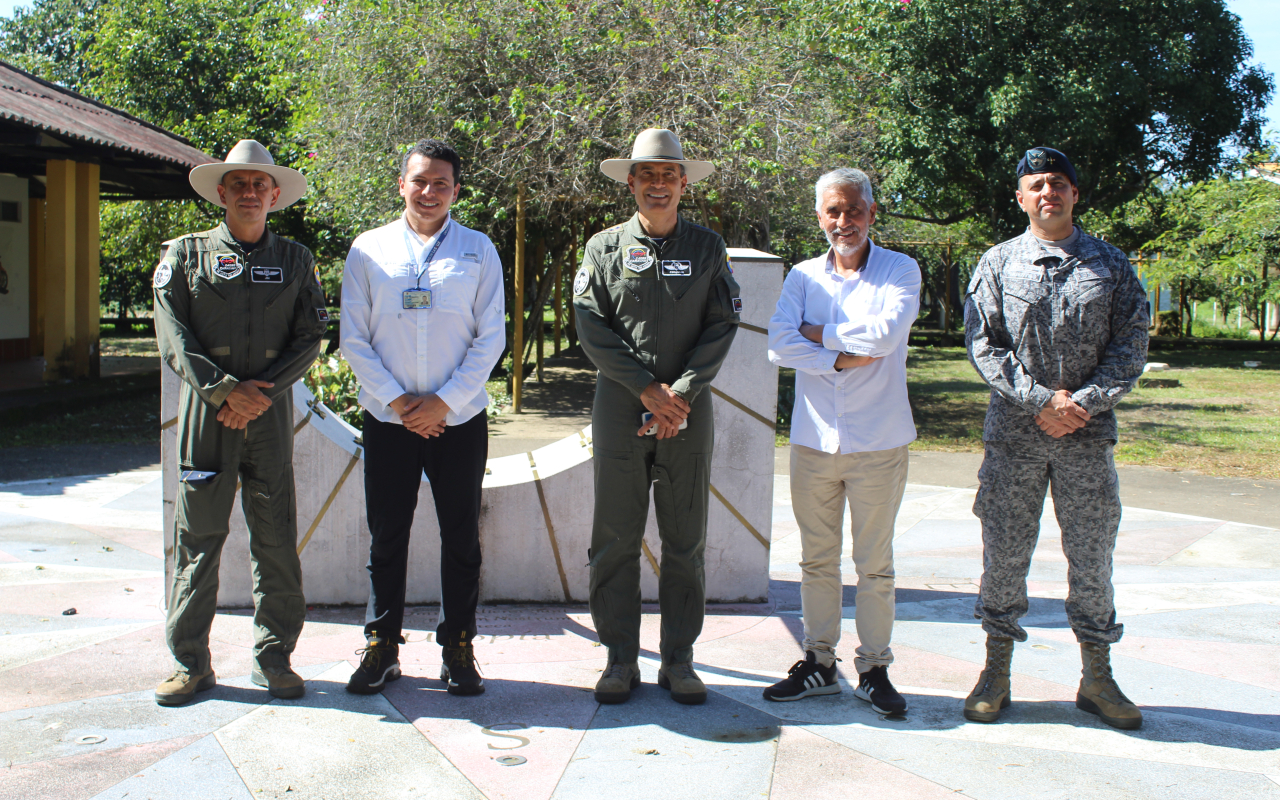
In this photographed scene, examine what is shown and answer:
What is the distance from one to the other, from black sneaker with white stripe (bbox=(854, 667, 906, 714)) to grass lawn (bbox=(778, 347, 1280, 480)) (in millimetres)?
6460

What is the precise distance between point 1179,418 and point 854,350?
1066 centimetres

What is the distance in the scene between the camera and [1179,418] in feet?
40.4

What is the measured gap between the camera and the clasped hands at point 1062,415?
326cm

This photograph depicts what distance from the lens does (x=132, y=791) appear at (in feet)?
9.05

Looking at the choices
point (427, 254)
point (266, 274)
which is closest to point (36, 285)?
point (266, 274)

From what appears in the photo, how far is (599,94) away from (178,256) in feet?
24.7

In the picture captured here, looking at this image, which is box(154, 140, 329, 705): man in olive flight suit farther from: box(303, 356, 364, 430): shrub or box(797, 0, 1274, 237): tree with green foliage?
box(797, 0, 1274, 237): tree with green foliage

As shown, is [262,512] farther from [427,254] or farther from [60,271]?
[60,271]

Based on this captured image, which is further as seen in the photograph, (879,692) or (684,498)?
(684,498)

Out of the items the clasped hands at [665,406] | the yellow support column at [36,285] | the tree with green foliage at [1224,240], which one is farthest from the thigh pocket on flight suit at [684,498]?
the tree with green foliage at [1224,240]

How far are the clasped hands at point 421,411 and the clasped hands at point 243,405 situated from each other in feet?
1.51

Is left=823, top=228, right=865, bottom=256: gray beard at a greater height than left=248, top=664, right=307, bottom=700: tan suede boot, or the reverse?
left=823, top=228, right=865, bottom=256: gray beard

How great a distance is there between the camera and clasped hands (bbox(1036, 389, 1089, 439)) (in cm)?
326

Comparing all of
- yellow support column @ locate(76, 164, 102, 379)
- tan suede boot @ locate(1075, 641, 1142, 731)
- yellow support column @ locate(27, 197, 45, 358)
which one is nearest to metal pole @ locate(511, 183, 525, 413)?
yellow support column @ locate(76, 164, 102, 379)
